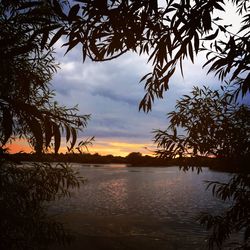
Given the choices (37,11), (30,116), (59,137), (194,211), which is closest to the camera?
(30,116)

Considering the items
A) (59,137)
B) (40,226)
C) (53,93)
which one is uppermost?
(53,93)

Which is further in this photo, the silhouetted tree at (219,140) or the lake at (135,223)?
the lake at (135,223)

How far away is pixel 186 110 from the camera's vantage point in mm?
6512

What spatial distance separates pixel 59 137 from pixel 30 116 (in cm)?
17

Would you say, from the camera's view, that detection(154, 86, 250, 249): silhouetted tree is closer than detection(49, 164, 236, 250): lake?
Yes

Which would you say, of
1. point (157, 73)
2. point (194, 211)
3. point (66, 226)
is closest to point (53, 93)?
point (157, 73)

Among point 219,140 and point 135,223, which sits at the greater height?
point 219,140

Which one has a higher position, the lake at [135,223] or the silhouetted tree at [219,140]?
the silhouetted tree at [219,140]

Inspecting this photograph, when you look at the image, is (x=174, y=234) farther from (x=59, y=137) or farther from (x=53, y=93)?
(x=59, y=137)

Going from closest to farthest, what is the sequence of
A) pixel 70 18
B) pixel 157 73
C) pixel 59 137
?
pixel 59 137
pixel 70 18
pixel 157 73

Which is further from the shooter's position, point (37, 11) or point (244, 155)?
point (244, 155)

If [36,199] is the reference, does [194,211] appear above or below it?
below

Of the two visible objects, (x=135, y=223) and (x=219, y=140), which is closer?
(x=219, y=140)

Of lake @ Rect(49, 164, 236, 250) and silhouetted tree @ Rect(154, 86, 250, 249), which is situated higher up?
silhouetted tree @ Rect(154, 86, 250, 249)
